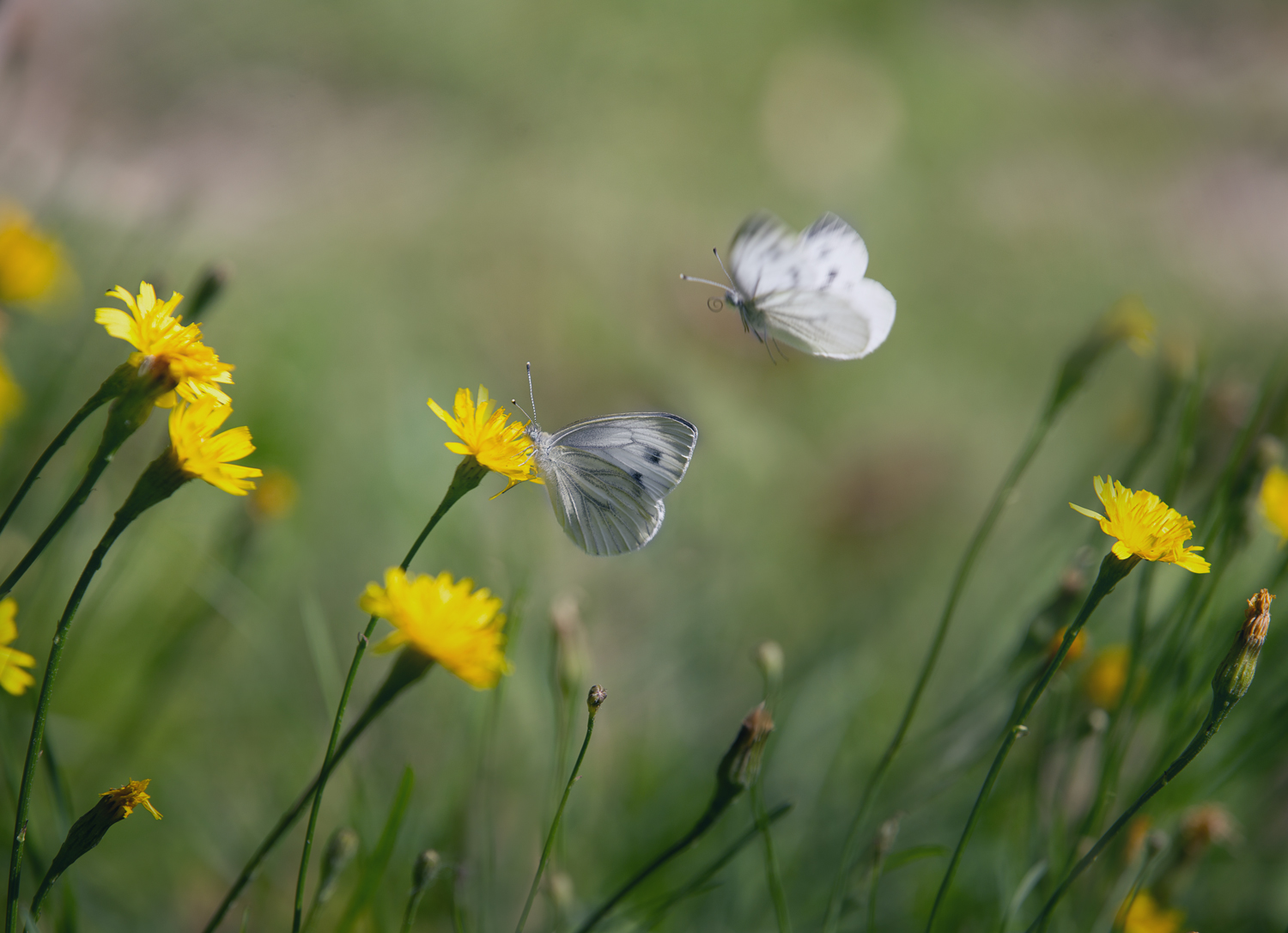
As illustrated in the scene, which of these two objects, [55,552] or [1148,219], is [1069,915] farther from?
[1148,219]

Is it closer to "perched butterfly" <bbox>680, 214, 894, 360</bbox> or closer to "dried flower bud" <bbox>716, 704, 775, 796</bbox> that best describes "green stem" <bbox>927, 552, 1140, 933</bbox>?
"dried flower bud" <bbox>716, 704, 775, 796</bbox>

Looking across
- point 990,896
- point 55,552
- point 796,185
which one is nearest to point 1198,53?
point 796,185

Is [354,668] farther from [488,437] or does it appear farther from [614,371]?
[614,371]

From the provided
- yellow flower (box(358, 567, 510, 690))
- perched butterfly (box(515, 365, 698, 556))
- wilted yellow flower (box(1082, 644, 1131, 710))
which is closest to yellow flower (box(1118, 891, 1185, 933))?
wilted yellow flower (box(1082, 644, 1131, 710))

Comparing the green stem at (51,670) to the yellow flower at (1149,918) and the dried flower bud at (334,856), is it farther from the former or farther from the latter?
the yellow flower at (1149,918)

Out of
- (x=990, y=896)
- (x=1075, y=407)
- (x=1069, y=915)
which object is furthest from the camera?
(x=1075, y=407)
